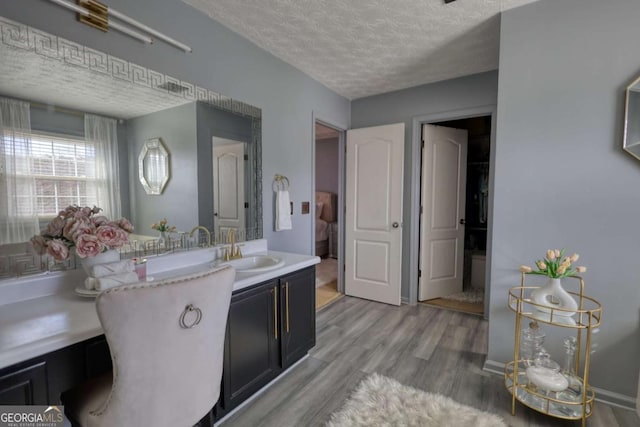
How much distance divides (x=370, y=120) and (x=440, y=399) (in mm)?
2923

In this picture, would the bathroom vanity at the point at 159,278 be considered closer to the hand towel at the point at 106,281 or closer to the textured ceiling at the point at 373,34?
the hand towel at the point at 106,281

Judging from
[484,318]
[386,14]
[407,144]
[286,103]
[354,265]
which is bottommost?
[484,318]

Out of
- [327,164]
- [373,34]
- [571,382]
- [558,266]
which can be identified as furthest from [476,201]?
[327,164]

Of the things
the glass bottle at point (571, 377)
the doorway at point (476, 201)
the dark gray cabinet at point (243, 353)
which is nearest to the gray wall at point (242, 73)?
the dark gray cabinet at point (243, 353)

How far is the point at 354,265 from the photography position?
12.0 feet

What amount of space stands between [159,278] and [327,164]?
5.19 metres

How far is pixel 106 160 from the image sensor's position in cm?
153

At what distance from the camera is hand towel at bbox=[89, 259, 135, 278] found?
1315 millimetres

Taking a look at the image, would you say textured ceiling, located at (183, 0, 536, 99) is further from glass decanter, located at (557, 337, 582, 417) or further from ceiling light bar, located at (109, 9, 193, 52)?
glass decanter, located at (557, 337, 582, 417)

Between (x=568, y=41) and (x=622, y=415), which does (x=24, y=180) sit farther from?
(x=622, y=415)

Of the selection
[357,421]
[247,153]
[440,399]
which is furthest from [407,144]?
[357,421]

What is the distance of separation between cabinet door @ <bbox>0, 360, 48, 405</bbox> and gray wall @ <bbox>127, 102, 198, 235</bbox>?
2.84ft

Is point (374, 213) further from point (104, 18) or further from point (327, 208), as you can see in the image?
point (104, 18)

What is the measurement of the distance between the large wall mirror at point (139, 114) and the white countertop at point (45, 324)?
0.19 m
